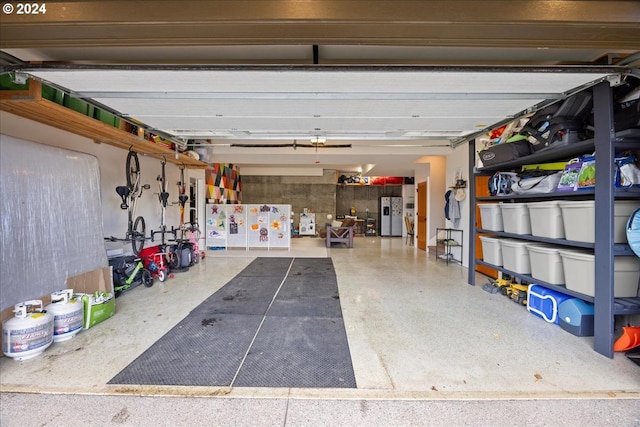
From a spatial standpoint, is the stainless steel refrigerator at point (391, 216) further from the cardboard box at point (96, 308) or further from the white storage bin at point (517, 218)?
the cardboard box at point (96, 308)

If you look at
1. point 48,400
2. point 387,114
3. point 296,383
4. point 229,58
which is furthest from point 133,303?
point 387,114

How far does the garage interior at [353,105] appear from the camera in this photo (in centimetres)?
163

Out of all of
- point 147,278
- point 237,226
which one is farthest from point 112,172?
point 237,226

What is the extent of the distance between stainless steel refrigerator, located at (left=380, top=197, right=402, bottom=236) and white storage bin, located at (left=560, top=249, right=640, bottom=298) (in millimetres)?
9781

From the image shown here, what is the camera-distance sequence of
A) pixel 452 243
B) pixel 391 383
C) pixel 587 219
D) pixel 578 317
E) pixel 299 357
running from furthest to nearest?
pixel 452 243 → pixel 578 317 → pixel 587 219 → pixel 299 357 → pixel 391 383

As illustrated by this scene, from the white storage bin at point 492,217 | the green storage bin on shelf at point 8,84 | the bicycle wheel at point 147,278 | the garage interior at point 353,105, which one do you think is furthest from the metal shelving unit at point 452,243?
the green storage bin on shelf at point 8,84

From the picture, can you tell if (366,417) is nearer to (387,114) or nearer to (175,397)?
Result: (175,397)

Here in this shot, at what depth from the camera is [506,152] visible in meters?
3.63

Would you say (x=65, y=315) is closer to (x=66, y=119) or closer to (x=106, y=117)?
(x=66, y=119)

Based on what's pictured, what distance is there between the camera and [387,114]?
299 cm

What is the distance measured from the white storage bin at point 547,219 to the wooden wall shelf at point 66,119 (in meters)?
5.09

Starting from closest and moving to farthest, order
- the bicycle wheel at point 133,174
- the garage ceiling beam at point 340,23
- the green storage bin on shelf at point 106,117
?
1. the garage ceiling beam at point 340,23
2. the green storage bin on shelf at point 106,117
3. the bicycle wheel at point 133,174

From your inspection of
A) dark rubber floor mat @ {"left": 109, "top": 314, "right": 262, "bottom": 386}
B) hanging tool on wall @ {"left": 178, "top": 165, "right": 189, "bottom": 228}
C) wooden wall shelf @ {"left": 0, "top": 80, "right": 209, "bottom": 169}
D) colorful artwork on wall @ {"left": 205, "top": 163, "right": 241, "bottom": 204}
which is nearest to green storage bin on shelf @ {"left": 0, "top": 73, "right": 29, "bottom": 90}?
wooden wall shelf @ {"left": 0, "top": 80, "right": 209, "bottom": 169}

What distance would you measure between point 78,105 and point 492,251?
5.50 metres
